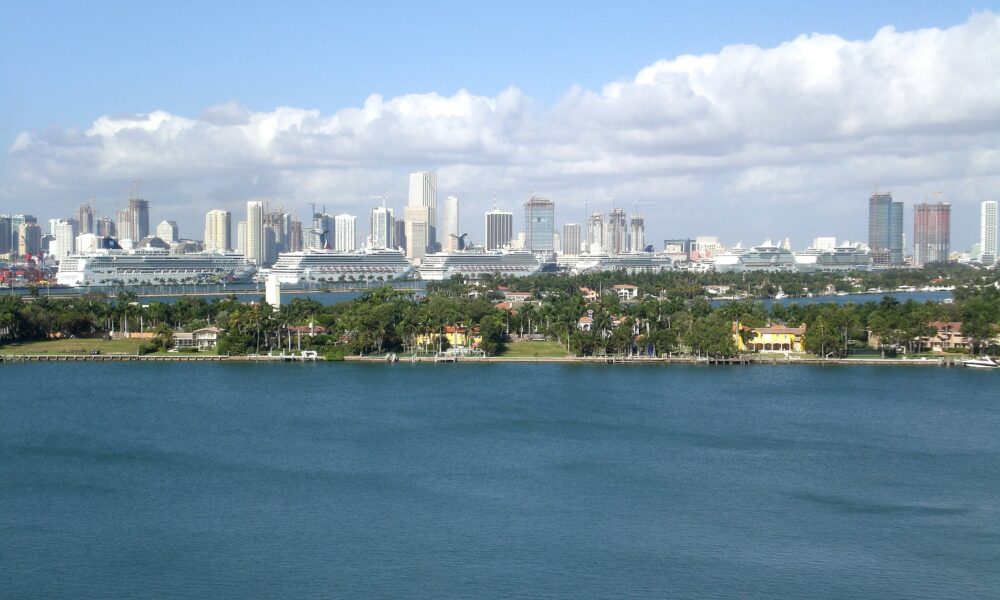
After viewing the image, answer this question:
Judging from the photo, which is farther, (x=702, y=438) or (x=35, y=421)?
(x=35, y=421)

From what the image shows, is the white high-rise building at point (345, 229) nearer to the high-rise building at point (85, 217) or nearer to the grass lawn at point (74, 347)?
the high-rise building at point (85, 217)

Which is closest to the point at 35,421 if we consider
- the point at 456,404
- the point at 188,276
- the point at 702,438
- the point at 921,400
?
the point at 456,404

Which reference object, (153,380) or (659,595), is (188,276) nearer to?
(153,380)

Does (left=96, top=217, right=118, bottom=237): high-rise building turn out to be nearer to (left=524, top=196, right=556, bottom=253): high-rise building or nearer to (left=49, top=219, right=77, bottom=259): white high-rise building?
(left=49, top=219, right=77, bottom=259): white high-rise building

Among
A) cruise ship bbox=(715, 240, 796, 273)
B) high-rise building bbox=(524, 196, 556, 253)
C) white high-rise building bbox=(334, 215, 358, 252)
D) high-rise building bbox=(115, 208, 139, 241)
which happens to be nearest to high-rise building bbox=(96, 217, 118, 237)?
high-rise building bbox=(115, 208, 139, 241)

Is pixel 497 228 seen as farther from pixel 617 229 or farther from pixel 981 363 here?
pixel 981 363
